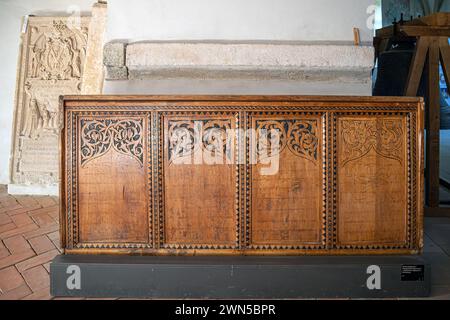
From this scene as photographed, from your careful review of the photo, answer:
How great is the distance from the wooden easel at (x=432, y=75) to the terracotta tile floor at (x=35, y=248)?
0.24 m

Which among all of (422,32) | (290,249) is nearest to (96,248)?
(290,249)

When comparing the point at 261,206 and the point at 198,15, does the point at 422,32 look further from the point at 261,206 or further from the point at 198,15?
the point at 261,206

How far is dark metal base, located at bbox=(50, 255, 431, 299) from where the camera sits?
1381 mm

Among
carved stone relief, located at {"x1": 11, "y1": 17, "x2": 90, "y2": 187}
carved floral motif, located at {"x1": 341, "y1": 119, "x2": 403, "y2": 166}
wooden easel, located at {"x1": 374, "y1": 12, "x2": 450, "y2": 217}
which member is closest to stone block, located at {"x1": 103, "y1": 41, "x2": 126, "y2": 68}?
carved floral motif, located at {"x1": 341, "y1": 119, "x2": 403, "y2": 166}

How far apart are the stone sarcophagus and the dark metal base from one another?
86 mm

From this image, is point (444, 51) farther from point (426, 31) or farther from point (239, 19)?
point (239, 19)

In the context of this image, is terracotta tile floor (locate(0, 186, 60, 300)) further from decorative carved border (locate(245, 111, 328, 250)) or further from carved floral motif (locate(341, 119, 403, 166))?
carved floral motif (locate(341, 119, 403, 166))

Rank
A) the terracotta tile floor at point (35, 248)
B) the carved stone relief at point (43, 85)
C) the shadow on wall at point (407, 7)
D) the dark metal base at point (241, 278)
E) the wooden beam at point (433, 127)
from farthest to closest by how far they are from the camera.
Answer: the shadow on wall at point (407, 7), the carved stone relief at point (43, 85), the wooden beam at point (433, 127), the terracotta tile floor at point (35, 248), the dark metal base at point (241, 278)

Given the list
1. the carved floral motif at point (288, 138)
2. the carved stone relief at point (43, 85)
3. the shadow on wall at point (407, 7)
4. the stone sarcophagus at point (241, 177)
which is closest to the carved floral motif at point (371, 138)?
the stone sarcophagus at point (241, 177)

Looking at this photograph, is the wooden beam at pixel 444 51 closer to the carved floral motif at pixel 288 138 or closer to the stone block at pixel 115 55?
the carved floral motif at pixel 288 138

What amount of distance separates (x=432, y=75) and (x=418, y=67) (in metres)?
0.15

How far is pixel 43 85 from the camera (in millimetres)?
3146

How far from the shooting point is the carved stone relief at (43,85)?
10.3 feet

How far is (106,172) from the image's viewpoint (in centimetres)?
147
